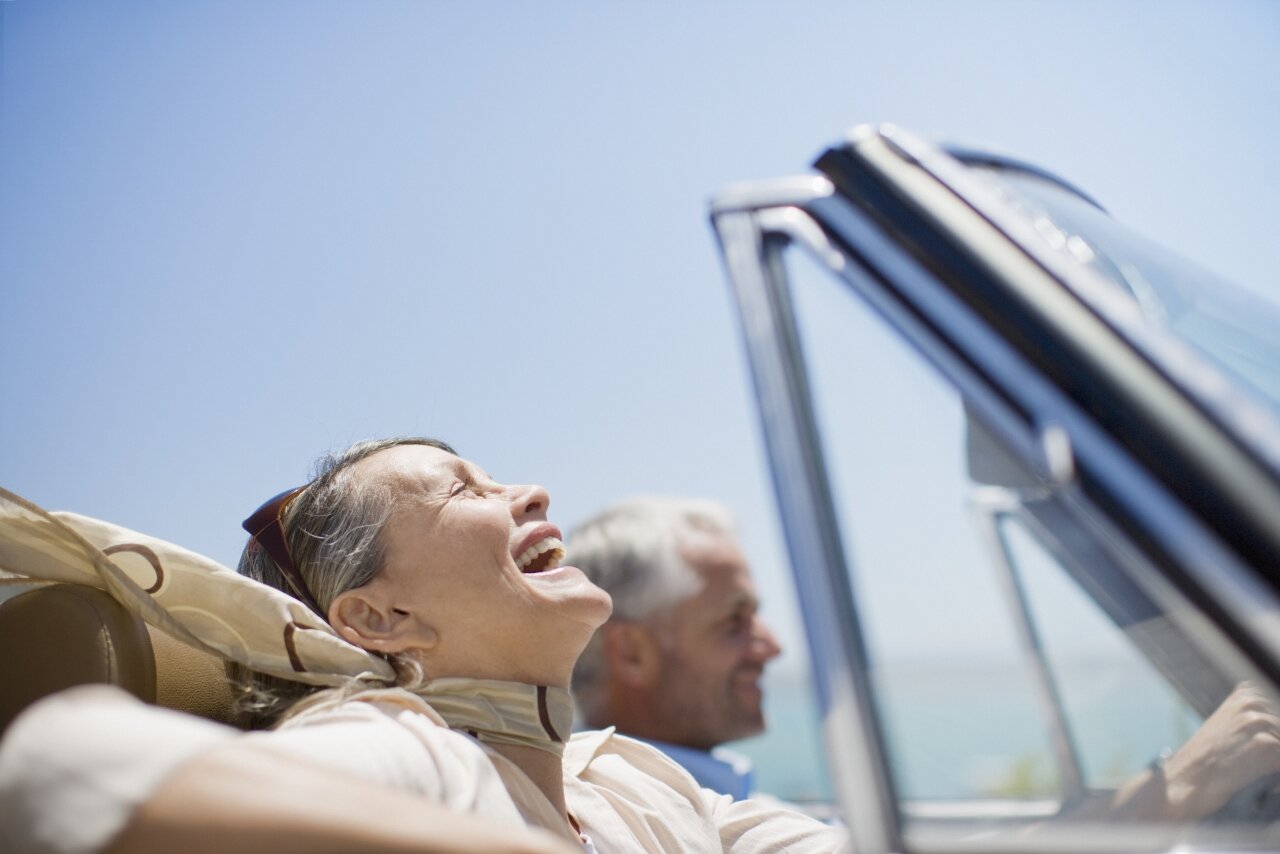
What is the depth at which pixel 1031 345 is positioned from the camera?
3.37 feet

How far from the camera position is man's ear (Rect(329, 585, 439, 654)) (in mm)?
1920

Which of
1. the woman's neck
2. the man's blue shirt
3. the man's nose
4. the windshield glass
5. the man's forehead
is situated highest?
the windshield glass

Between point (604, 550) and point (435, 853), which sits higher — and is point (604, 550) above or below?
below

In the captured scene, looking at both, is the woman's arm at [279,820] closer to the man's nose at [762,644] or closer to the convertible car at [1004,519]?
the convertible car at [1004,519]

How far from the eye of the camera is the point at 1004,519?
1080mm

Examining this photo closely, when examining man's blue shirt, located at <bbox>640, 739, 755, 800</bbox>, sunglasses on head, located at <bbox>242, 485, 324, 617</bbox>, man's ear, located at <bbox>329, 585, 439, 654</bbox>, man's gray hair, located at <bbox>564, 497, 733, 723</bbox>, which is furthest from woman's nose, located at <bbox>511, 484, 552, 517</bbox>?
man's gray hair, located at <bbox>564, 497, 733, 723</bbox>

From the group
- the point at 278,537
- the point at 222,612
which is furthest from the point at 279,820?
the point at 278,537

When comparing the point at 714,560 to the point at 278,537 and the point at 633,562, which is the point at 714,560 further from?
the point at 278,537

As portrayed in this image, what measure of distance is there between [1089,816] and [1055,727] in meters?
0.09

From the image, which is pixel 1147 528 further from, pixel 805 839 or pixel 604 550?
pixel 604 550

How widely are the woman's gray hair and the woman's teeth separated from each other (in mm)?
274

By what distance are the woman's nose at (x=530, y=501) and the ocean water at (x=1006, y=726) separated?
1.11 metres

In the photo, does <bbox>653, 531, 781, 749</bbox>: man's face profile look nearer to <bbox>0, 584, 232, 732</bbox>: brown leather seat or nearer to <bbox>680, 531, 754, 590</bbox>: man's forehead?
<bbox>680, 531, 754, 590</bbox>: man's forehead

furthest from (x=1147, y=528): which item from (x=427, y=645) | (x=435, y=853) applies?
(x=427, y=645)
